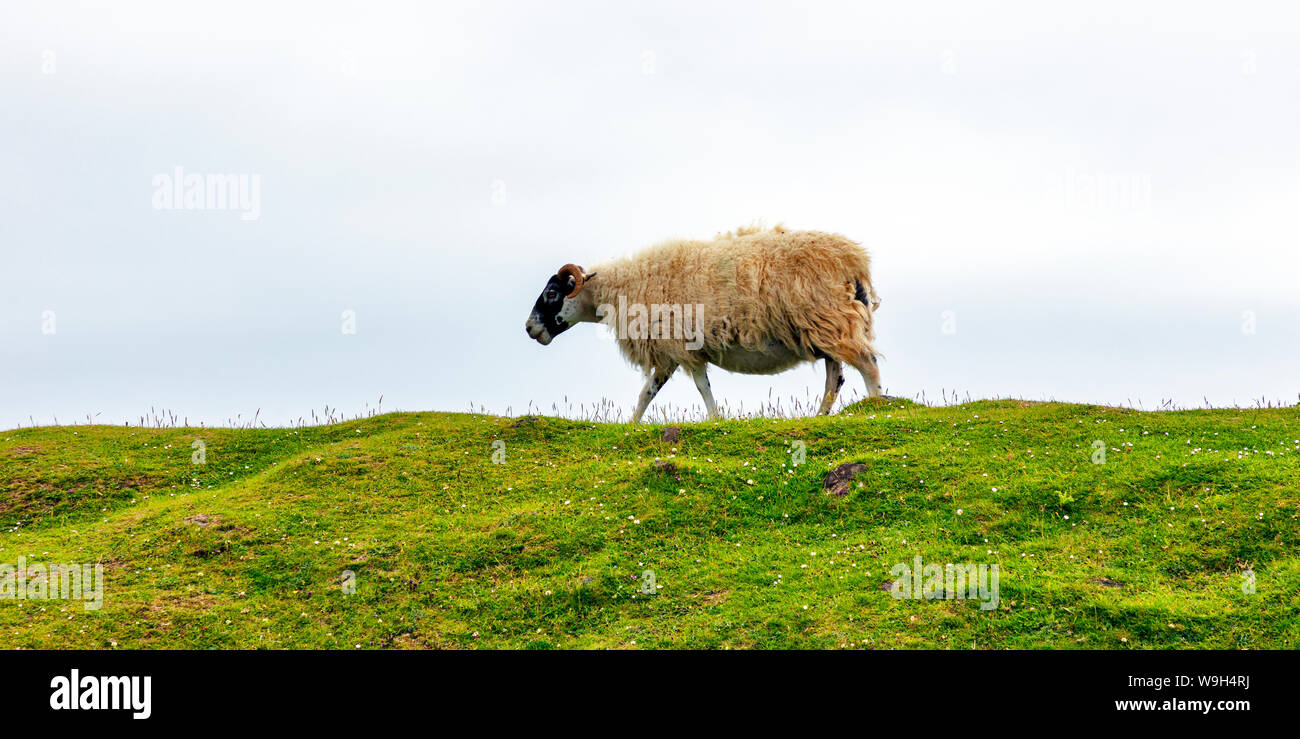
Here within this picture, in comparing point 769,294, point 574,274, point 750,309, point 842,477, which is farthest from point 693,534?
point 574,274

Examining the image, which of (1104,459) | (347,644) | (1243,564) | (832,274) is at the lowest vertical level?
(347,644)

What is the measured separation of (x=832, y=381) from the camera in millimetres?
20609

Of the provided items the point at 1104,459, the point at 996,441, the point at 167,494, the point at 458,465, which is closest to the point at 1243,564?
the point at 1104,459

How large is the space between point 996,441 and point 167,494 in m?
13.7

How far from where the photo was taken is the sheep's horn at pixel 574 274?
22.4m

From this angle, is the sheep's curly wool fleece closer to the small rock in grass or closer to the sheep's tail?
the sheep's tail

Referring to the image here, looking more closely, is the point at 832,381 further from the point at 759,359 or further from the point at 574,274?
the point at 574,274

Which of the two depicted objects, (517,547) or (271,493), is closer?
(517,547)

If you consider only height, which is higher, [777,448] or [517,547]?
[777,448]

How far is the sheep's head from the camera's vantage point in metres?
22.5

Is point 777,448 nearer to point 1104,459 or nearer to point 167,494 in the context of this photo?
point 1104,459

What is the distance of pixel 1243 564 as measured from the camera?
1158 cm

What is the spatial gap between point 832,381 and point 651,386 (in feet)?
12.0

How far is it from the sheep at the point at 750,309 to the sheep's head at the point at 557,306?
119cm
